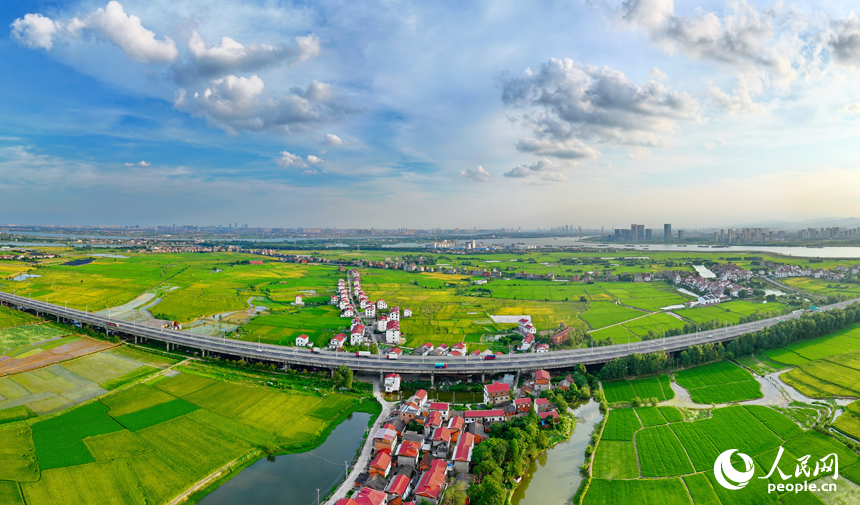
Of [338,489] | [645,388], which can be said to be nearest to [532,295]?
[645,388]

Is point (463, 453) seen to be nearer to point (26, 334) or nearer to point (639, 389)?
point (639, 389)

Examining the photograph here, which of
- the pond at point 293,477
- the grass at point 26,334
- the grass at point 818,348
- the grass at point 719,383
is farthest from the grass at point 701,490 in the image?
the grass at point 26,334

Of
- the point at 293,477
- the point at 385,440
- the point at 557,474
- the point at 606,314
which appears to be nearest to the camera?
the point at 293,477

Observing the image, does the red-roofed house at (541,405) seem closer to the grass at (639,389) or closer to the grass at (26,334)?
the grass at (639,389)

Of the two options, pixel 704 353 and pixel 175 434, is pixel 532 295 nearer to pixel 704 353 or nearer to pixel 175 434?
pixel 704 353

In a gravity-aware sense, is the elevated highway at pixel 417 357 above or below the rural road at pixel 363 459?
above

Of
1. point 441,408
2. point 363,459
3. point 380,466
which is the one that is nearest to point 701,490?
point 441,408
